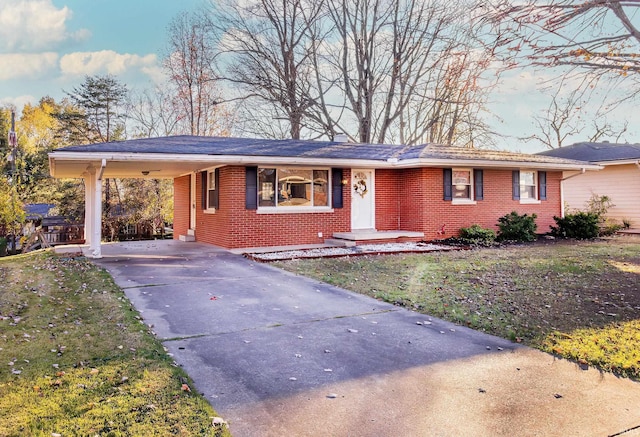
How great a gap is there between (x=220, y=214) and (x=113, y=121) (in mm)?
18595

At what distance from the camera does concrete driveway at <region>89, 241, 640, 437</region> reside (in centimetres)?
272

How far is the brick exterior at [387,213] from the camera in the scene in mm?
12281

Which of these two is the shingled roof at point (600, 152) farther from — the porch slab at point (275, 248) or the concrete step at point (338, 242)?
the porch slab at point (275, 248)

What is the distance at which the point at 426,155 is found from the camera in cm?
1357

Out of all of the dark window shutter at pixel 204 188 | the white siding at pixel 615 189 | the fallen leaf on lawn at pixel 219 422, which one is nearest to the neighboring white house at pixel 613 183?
the white siding at pixel 615 189

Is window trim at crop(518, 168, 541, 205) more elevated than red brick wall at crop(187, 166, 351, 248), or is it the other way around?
window trim at crop(518, 168, 541, 205)

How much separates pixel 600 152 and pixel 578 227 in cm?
721

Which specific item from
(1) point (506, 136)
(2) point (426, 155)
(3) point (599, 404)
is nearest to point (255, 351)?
(3) point (599, 404)

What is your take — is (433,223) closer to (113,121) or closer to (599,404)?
(599,404)

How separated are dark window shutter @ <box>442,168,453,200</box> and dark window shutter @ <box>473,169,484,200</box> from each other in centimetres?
107

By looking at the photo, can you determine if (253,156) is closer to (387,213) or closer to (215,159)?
(215,159)

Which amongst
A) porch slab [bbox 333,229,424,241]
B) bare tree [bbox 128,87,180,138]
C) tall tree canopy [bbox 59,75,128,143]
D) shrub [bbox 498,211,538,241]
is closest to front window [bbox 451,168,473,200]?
shrub [bbox 498,211,538,241]

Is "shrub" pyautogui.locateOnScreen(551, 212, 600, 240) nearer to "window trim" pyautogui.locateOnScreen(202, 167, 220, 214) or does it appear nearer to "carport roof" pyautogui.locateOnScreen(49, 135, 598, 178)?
"carport roof" pyautogui.locateOnScreen(49, 135, 598, 178)

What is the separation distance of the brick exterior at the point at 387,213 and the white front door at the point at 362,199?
249 mm
